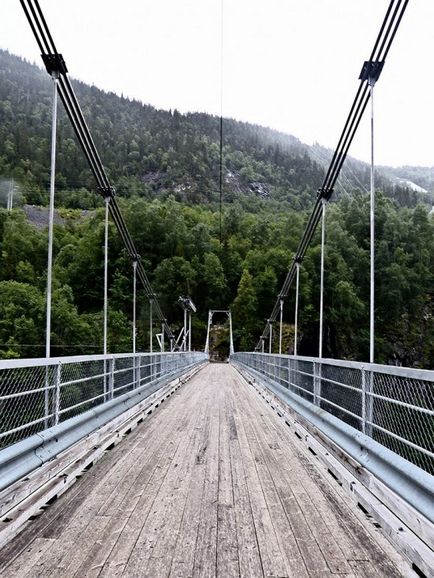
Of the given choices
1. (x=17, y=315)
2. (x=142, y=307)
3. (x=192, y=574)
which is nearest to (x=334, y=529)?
(x=192, y=574)

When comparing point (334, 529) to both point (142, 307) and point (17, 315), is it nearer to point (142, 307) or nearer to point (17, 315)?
point (17, 315)

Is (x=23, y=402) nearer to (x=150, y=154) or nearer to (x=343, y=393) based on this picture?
(x=343, y=393)

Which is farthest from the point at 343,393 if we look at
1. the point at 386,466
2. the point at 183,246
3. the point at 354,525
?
the point at 183,246

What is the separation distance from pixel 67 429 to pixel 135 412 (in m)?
2.82

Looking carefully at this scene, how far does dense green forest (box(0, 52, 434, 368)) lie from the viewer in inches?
1816

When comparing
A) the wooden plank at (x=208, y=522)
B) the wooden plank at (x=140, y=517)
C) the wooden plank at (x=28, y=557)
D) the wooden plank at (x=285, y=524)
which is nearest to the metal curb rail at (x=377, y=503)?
the wooden plank at (x=285, y=524)

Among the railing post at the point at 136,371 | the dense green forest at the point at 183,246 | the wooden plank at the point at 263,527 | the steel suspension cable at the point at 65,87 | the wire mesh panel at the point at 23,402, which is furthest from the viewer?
the dense green forest at the point at 183,246

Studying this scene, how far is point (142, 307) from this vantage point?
53.0 m

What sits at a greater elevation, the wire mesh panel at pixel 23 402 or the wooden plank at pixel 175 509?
the wire mesh panel at pixel 23 402

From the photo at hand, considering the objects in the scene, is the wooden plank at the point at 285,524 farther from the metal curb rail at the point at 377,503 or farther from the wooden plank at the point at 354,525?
the metal curb rail at the point at 377,503

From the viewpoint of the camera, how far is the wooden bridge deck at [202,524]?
7.80 feet

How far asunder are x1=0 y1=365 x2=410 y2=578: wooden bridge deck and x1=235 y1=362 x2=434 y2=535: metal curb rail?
0.26 m

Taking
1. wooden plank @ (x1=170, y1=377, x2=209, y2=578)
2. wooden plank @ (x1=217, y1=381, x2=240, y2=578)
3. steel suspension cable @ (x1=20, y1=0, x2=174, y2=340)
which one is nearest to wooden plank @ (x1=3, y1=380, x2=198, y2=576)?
wooden plank @ (x1=170, y1=377, x2=209, y2=578)

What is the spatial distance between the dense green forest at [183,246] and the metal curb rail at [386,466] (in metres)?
27.9
